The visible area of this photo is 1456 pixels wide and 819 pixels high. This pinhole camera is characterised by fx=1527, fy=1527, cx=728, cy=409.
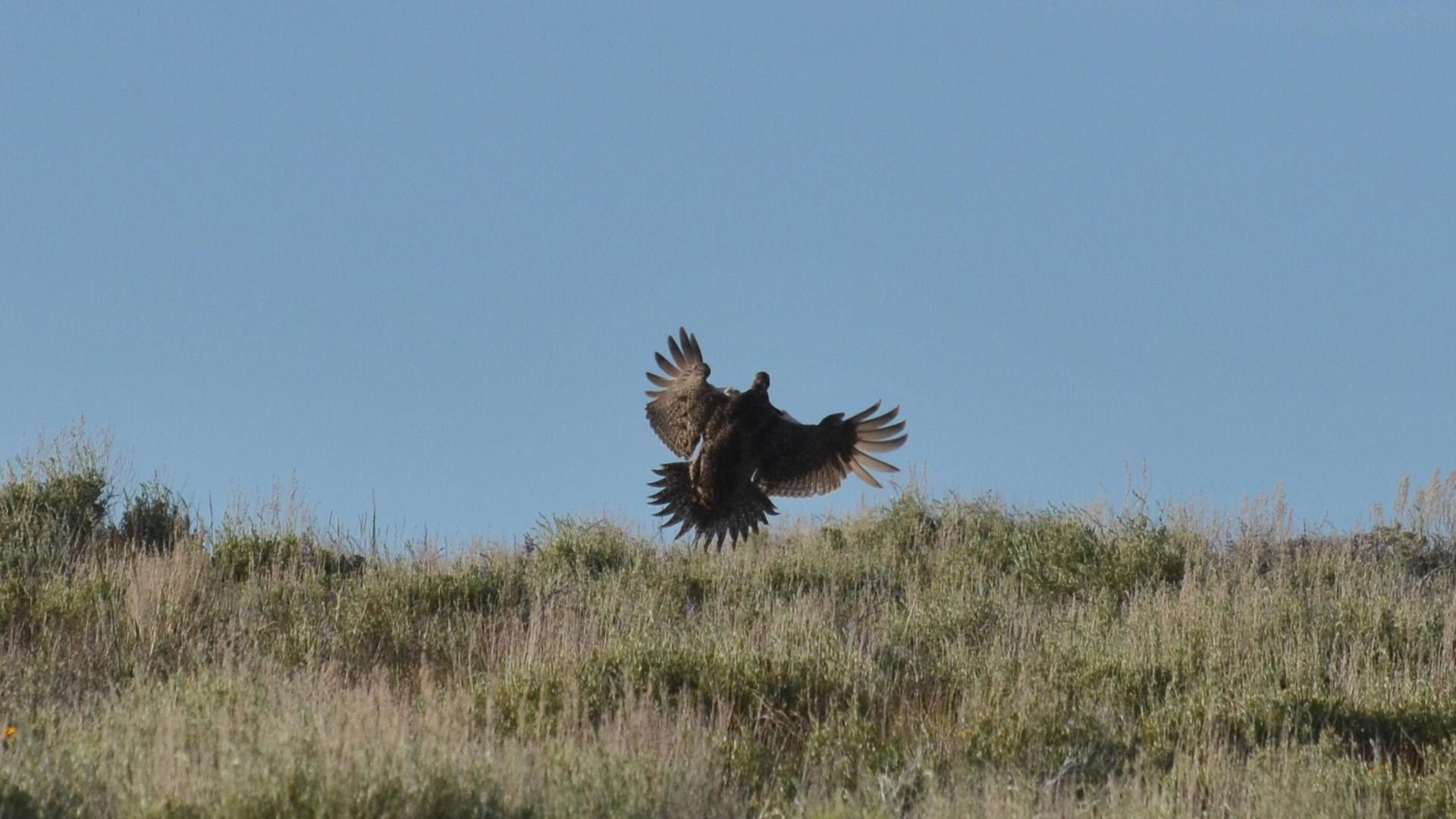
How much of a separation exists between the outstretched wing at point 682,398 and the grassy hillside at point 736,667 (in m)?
1.29

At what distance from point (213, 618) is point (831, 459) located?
5031mm

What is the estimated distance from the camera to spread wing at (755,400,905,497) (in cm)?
1272

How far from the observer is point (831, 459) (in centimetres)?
1280

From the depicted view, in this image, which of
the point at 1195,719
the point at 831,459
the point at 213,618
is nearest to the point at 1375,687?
the point at 1195,719

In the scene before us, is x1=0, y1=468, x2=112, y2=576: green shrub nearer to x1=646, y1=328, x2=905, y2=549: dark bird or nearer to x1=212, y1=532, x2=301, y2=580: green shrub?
x1=212, y1=532, x2=301, y2=580: green shrub

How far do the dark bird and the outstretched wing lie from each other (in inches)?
0.4

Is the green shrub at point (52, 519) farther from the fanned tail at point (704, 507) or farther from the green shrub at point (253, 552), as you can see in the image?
the fanned tail at point (704, 507)

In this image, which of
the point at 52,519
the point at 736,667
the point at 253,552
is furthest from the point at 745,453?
the point at 52,519

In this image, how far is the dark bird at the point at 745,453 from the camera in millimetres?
12383

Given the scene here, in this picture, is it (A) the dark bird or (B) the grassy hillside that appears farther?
(A) the dark bird

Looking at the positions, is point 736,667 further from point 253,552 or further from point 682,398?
point 253,552

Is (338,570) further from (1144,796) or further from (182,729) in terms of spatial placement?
(1144,796)

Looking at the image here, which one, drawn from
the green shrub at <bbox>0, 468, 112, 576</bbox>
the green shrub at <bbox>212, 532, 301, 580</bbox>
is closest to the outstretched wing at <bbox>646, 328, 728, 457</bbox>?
the green shrub at <bbox>212, 532, 301, 580</bbox>

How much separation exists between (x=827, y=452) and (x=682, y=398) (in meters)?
1.30
